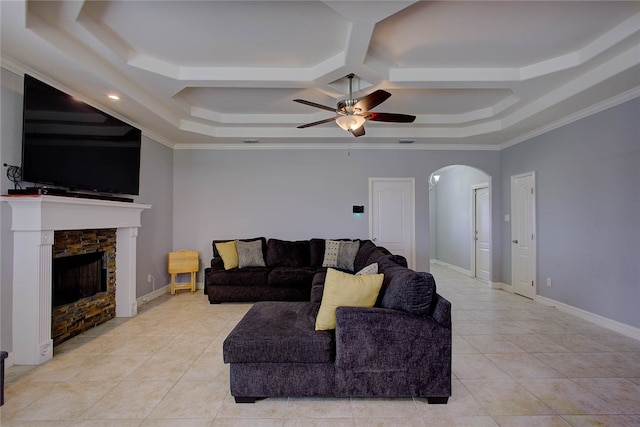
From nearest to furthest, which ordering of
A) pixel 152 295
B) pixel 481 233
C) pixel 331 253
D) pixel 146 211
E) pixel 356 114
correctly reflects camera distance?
pixel 356 114
pixel 146 211
pixel 152 295
pixel 331 253
pixel 481 233

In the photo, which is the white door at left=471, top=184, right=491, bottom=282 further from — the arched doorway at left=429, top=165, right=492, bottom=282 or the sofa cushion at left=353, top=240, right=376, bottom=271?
the sofa cushion at left=353, top=240, right=376, bottom=271

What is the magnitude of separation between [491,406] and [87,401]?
2.83 m

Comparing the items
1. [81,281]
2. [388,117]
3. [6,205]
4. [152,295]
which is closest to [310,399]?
[388,117]

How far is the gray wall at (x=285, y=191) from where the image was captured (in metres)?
5.84

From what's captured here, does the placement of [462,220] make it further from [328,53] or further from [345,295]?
[345,295]

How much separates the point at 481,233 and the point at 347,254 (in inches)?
132

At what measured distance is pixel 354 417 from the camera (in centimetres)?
207

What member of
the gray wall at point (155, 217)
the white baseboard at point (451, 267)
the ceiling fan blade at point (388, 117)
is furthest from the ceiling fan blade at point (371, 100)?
the white baseboard at point (451, 267)

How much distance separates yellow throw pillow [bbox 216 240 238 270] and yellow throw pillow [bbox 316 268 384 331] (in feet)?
10.0

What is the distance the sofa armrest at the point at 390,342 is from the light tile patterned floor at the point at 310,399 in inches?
12.4

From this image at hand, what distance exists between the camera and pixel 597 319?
3.88 metres

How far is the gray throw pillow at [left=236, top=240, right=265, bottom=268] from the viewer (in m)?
5.14

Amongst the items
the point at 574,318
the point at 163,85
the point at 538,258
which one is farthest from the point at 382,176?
the point at 163,85

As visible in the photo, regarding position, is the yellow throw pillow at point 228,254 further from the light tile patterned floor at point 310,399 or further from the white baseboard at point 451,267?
the white baseboard at point 451,267
